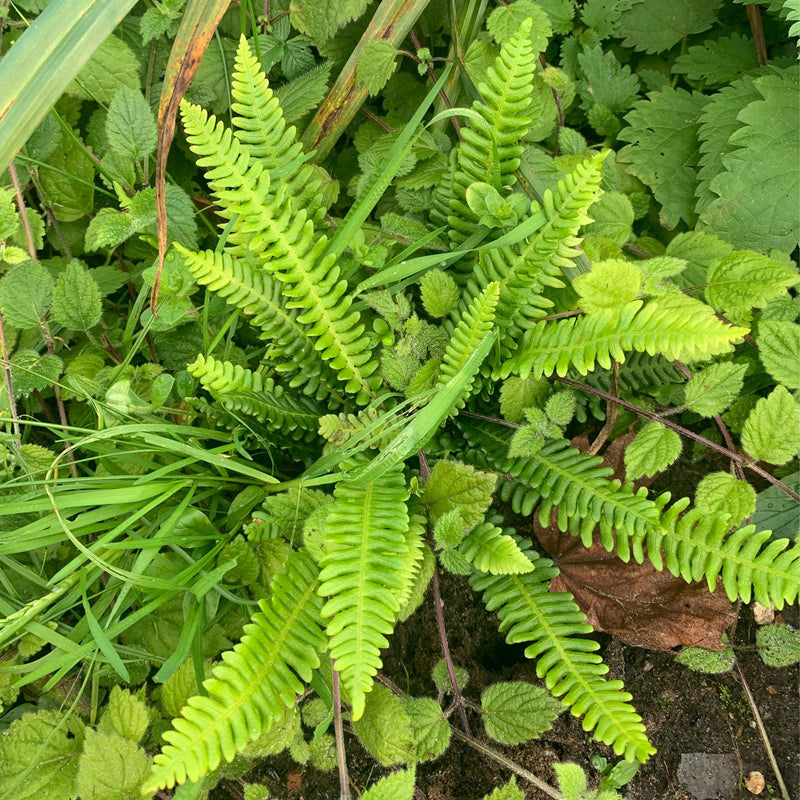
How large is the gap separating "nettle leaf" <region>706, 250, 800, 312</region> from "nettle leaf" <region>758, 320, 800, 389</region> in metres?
0.08

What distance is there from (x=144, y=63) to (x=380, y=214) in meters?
0.92

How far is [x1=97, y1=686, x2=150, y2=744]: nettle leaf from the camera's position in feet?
5.78

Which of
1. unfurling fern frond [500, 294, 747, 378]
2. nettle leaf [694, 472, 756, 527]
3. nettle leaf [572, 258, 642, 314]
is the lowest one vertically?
nettle leaf [694, 472, 756, 527]

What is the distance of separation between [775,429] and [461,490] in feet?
2.53

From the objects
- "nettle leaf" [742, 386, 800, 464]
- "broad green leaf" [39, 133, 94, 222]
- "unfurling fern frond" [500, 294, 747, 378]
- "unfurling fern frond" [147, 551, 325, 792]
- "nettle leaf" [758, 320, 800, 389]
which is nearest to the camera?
"unfurling fern frond" [147, 551, 325, 792]

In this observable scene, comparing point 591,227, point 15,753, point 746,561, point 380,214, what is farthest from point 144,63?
point 746,561

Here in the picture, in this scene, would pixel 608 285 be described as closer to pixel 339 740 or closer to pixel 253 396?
pixel 253 396

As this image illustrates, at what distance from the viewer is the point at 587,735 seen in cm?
196

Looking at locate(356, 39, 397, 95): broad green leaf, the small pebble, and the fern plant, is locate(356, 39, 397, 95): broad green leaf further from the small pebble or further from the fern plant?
the small pebble

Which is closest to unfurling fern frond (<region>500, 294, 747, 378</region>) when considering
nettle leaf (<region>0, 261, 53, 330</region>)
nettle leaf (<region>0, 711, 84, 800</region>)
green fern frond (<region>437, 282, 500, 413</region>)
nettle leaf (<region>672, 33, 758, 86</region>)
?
green fern frond (<region>437, 282, 500, 413</region>)

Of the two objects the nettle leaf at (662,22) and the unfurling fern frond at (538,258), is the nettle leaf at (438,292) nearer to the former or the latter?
the unfurling fern frond at (538,258)

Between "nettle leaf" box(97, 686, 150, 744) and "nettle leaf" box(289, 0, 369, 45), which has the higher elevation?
"nettle leaf" box(289, 0, 369, 45)

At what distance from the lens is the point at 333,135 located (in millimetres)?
2170

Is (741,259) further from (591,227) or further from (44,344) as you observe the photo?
(44,344)
